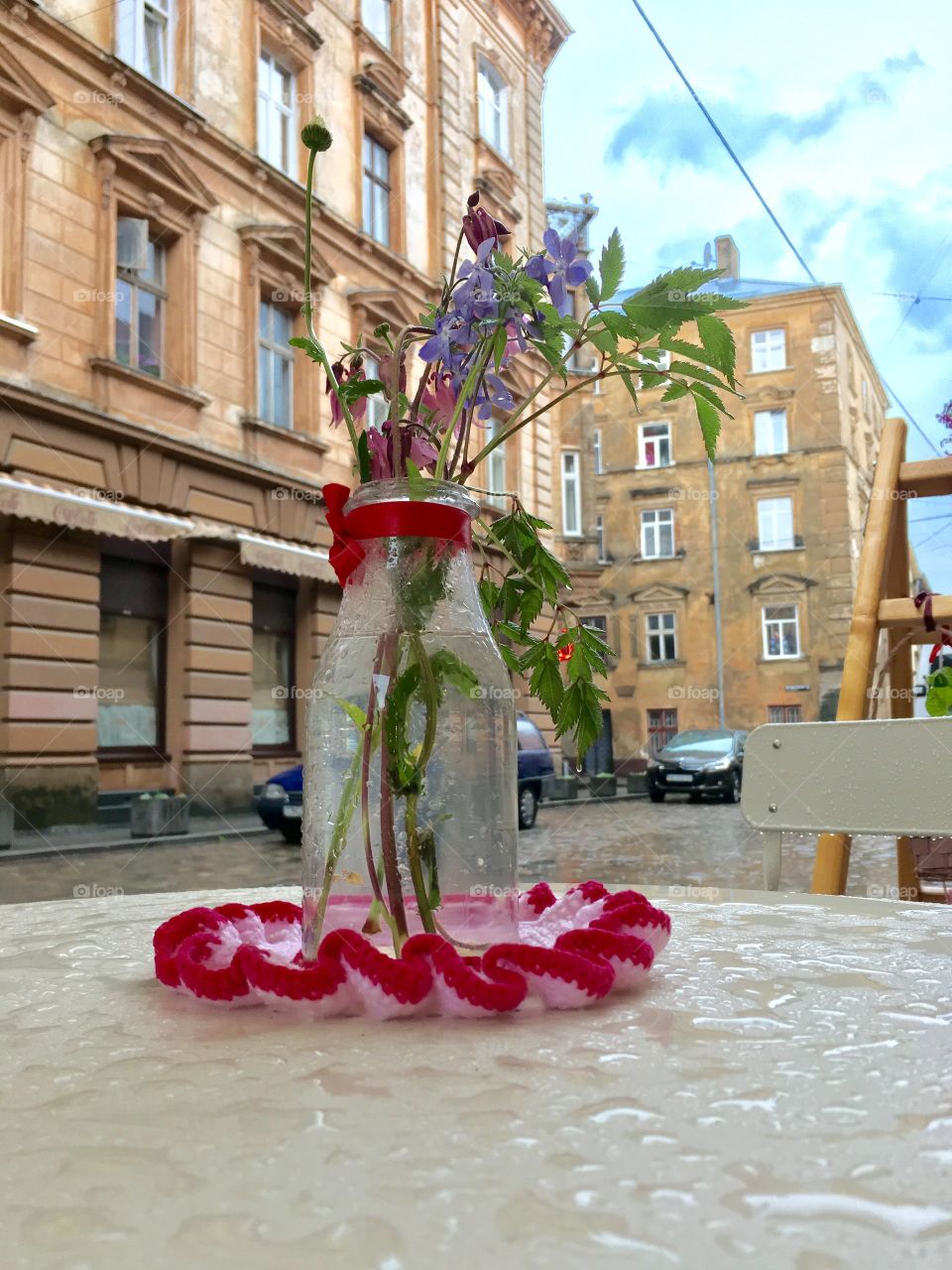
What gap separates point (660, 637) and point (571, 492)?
9.76 ft

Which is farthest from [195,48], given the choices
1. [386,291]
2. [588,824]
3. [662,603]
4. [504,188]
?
[662,603]

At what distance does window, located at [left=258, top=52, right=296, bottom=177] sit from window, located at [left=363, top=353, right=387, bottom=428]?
5.61 meters

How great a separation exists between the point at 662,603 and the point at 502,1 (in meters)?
7.98

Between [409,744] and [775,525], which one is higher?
[775,525]

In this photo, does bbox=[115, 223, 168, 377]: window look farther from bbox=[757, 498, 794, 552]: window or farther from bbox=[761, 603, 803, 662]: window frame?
bbox=[757, 498, 794, 552]: window

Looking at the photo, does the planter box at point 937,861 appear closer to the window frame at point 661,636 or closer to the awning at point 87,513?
the awning at point 87,513

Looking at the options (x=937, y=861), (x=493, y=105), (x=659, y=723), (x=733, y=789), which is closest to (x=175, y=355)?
(x=493, y=105)

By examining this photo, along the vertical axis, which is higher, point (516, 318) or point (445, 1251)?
point (516, 318)

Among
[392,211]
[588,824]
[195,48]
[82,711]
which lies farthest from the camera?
[392,211]

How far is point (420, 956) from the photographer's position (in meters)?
0.33

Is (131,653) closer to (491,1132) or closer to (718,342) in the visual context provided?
(718,342)

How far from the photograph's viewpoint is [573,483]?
12148mm

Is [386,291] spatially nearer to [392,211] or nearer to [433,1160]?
[392,211]

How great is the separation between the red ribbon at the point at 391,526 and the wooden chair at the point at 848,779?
551mm
